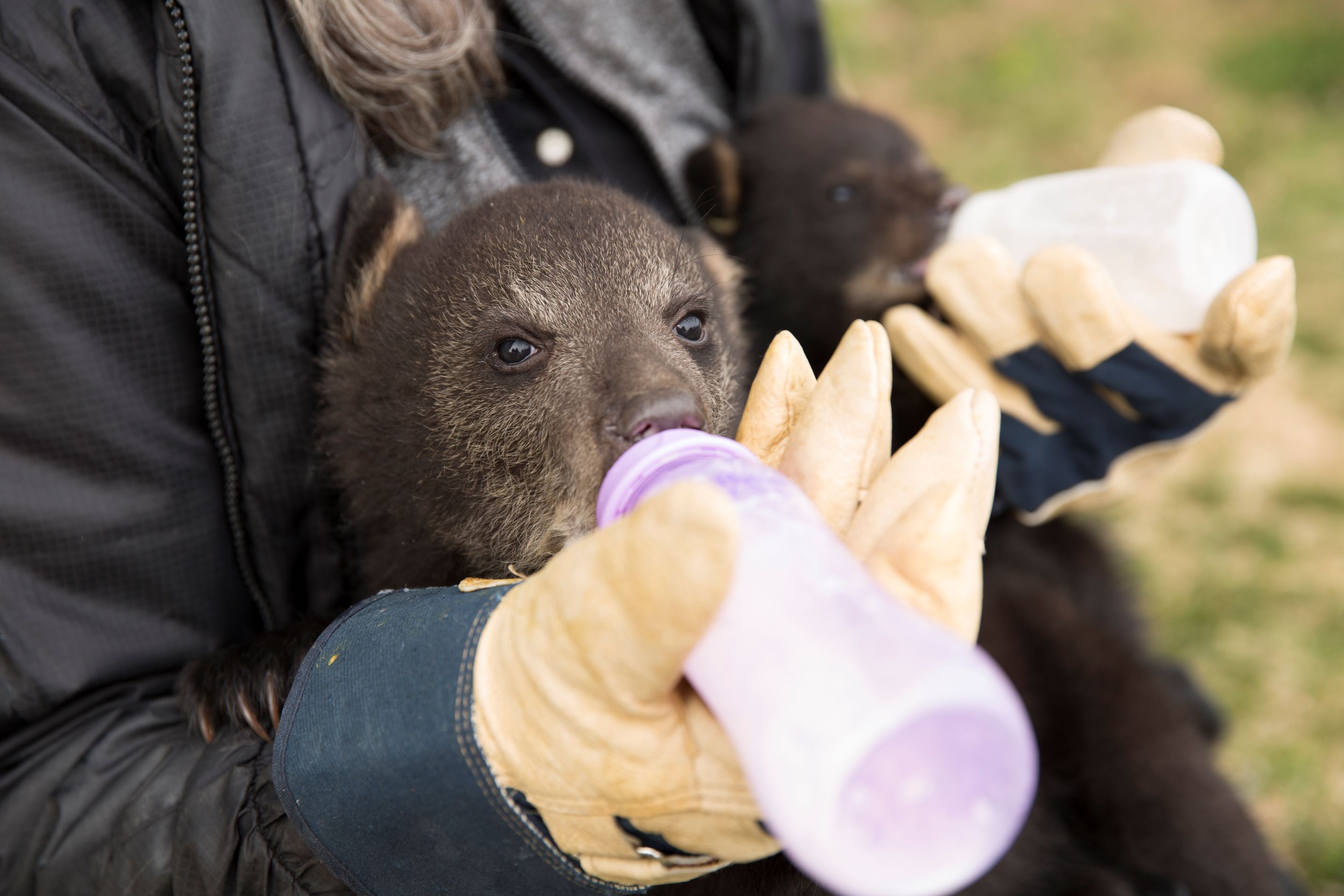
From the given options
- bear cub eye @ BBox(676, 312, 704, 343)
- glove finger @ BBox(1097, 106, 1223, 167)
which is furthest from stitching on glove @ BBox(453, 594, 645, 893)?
glove finger @ BBox(1097, 106, 1223, 167)

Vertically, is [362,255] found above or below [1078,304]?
above

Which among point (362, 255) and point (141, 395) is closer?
point (141, 395)

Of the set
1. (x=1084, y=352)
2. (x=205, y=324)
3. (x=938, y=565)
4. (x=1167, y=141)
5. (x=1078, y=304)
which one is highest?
(x=205, y=324)

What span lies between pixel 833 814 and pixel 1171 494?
181 inches

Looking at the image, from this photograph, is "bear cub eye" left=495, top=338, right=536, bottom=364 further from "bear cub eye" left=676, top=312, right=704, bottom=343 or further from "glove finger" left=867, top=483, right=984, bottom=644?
"glove finger" left=867, top=483, right=984, bottom=644

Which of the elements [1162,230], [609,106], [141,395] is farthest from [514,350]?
[1162,230]

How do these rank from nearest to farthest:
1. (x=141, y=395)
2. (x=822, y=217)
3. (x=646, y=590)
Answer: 1. (x=646, y=590)
2. (x=141, y=395)
3. (x=822, y=217)

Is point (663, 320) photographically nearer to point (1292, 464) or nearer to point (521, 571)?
point (521, 571)

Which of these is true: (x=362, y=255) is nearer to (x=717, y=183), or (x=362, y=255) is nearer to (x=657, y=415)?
(x=657, y=415)

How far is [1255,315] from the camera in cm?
187

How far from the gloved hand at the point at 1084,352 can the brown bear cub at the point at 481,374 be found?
2.13ft

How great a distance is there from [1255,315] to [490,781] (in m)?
1.60

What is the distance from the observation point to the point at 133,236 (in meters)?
1.64

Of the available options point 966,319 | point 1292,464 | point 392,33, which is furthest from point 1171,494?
point 392,33
